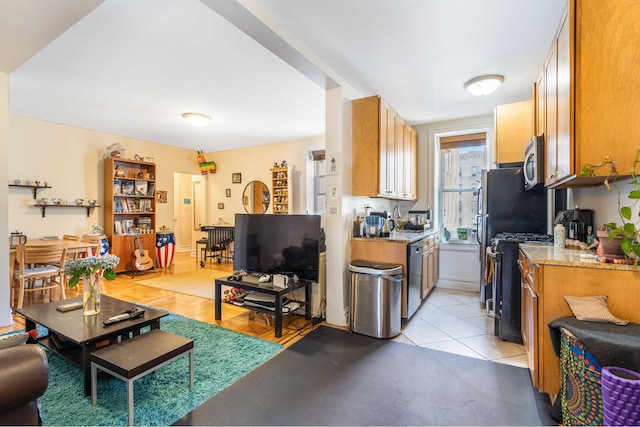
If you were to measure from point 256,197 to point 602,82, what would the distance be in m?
6.18

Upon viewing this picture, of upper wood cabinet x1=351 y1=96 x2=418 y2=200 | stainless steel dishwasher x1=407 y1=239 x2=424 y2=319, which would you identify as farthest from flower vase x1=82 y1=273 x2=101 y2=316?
stainless steel dishwasher x1=407 y1=239 x2=424 y2=319

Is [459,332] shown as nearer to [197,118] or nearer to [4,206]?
[197,118]

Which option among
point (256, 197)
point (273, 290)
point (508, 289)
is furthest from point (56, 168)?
point (508, 289)

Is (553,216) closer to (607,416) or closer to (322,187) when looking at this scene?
(607,416)

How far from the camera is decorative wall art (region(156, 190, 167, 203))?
6.62 meters

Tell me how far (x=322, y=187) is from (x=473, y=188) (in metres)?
2.93

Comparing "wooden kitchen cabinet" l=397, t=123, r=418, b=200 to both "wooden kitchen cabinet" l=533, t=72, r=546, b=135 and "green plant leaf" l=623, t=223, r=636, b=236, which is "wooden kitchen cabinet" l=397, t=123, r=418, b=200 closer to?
"wooden kitchen cabinet" l=533, t=72, r=546, b=135

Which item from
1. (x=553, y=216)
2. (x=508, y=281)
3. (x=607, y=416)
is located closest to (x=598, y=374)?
(x=607, y=416)

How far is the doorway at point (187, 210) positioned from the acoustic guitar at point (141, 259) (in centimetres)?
269

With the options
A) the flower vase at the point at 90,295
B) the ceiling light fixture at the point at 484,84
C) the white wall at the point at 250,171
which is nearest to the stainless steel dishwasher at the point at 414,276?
the ceiling light fixture at the point at 484,84

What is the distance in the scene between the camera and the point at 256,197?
6.97 metres

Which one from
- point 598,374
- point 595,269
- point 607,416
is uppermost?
point 595,269

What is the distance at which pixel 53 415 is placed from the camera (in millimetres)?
1739

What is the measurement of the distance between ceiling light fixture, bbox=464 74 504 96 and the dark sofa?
161 inches
